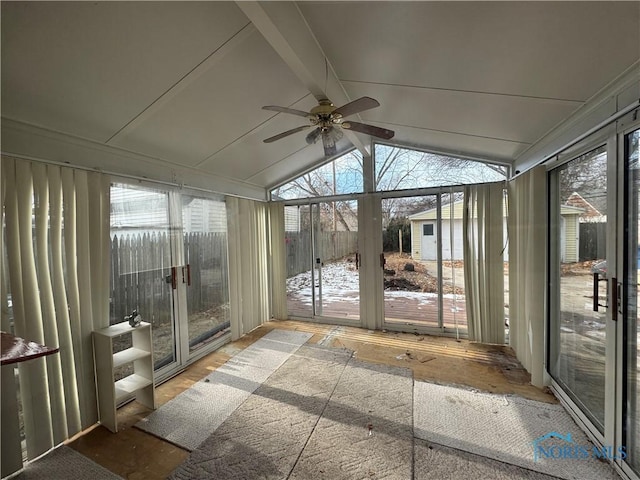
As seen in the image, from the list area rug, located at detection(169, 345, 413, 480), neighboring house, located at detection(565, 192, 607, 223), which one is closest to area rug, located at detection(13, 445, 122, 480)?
area rug, located at detection(169, 345, 413, 480)

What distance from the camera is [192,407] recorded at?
7.49 feet

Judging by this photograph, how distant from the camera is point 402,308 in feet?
12.8

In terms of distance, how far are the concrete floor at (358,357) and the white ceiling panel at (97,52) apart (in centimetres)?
227

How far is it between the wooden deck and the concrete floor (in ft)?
0.76

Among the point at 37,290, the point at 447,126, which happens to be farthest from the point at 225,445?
the point at 447,126

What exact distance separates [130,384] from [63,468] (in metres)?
0.60

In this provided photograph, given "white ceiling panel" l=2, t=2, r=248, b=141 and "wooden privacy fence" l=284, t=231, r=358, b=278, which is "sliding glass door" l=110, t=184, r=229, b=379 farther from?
"wooden privacy fence" l=284, t=231, r=358, b=278

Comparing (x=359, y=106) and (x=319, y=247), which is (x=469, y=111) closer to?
(x=359, y=106)

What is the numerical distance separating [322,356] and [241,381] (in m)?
0.92

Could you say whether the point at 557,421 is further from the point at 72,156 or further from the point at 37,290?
the point at 72,156

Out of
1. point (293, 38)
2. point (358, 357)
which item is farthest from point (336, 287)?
point (293, 38)

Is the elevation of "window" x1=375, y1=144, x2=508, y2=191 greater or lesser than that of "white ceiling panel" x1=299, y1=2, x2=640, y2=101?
lesser

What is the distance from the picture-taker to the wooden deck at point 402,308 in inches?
141

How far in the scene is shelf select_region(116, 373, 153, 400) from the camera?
7.04ft
